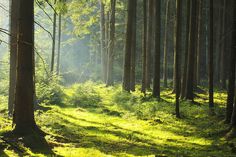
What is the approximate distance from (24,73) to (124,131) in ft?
18.8

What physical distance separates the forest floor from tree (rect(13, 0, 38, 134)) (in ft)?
1.96

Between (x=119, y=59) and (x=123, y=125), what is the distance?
42028 mm

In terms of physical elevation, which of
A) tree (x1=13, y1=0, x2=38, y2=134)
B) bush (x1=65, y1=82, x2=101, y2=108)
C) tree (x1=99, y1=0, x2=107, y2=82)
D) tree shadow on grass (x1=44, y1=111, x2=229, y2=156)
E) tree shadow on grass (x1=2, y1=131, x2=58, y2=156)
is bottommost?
tree shadow on grass (x1=44, y1=111, x2=229, y2=156)

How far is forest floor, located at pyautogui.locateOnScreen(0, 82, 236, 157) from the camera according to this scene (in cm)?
1122

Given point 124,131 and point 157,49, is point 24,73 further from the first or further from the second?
point 157,49

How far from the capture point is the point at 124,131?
51.7 feet

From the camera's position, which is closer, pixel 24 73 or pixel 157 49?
pixel 24 73

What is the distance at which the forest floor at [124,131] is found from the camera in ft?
36.8

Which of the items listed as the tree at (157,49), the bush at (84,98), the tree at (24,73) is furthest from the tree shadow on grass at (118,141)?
the tree at (157,49)

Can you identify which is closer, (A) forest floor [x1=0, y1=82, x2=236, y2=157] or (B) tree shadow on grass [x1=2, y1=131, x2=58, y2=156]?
(B) tree shadow on grass [x1=2, y1=131, x2=58, y2=156]

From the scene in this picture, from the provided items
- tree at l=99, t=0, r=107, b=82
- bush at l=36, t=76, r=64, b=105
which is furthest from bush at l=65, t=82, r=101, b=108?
tree at l=99, t=0, r=107, b=82

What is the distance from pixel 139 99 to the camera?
22781 millimetres

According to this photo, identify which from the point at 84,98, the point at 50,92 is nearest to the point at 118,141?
the point at 50,92

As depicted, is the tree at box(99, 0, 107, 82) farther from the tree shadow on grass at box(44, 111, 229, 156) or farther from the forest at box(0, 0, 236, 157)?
the tree shadow on grass at box(44, 111, 229, 156)
